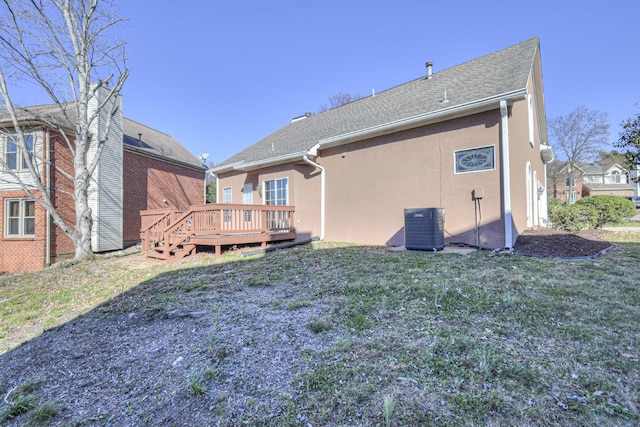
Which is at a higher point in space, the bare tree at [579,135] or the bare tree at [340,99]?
the bare tree at [340,99]

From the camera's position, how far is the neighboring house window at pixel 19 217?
37.4 ft

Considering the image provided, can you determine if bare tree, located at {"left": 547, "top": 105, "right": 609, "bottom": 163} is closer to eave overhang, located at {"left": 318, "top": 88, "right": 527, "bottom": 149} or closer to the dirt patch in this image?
the dirt patch

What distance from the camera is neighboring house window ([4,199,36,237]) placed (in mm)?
11391

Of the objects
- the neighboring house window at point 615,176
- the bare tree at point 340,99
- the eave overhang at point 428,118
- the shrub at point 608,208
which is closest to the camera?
the eave overhang at point 428,118

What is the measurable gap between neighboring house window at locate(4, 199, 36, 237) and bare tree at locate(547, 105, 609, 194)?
40.4m

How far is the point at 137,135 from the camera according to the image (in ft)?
51.9

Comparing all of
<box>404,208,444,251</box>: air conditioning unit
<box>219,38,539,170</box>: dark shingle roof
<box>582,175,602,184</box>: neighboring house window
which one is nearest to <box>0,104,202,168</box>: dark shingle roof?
<box>219,38,539,170</box>: dark shingle roof

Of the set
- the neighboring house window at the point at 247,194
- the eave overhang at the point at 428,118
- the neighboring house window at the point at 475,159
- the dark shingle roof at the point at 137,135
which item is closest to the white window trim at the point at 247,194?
the neighboring house window at the point at 247,194

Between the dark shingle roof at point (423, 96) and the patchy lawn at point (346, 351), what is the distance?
4.37 m

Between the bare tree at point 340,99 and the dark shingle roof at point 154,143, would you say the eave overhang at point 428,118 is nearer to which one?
the dark shingle roof at point 154,143

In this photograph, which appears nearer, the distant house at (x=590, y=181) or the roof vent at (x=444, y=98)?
the roof vent at (x=444, y=98)

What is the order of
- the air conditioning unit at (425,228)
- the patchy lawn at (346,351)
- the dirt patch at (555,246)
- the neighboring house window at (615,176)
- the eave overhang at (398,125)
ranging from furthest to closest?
the neighboring house window at (615,176), the air conditioning unit at (425,228), the eave overhang at (398,125), the dirt patch at (555,246), the patchy lawn at (346,351)

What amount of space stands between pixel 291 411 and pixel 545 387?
1726mm

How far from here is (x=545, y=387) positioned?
1.99 meters
